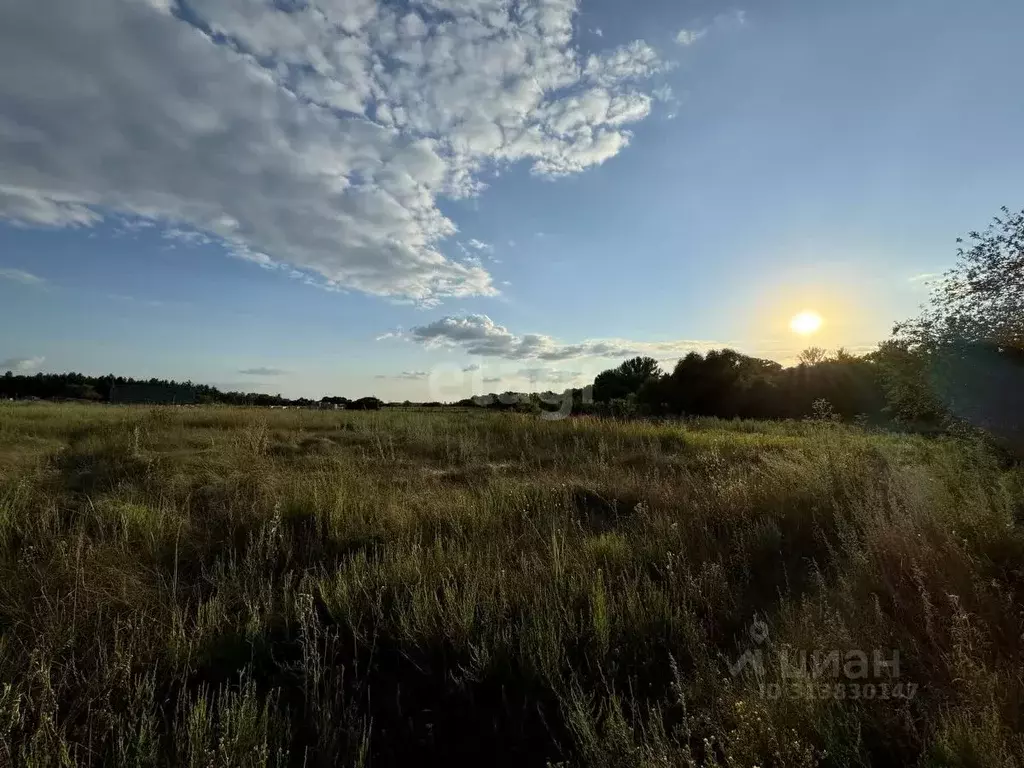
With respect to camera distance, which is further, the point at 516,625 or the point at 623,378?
the point at 623,378

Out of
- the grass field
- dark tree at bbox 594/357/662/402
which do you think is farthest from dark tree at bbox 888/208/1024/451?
dark tree at bbox 594/357/662/402

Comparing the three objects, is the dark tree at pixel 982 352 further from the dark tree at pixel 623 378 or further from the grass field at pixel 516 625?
the dark tree at pixel 623 378

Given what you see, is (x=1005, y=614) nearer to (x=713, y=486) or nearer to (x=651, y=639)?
(x=651, y=639)

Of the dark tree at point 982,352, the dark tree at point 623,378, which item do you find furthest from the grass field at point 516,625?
the dark tree at point 623,378

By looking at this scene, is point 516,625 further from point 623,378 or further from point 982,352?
point 623,378

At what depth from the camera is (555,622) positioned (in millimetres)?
2912

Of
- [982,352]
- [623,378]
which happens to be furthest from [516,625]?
[623,378]

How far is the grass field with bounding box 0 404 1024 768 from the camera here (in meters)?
1.98

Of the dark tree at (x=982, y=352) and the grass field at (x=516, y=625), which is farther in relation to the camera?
the dark tree at (x=982, y=352)

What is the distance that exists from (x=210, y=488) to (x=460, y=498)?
2.88m

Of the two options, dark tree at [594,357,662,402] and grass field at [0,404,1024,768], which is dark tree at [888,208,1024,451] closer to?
grass field at [0,404,1024,768]

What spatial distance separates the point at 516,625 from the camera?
2.89 metres

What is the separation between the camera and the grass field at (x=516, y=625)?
198 centimetres

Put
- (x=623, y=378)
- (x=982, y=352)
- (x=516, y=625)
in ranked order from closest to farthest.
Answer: (x=516, y=625)
(x=982, y=352)
(x=623, y=378)
